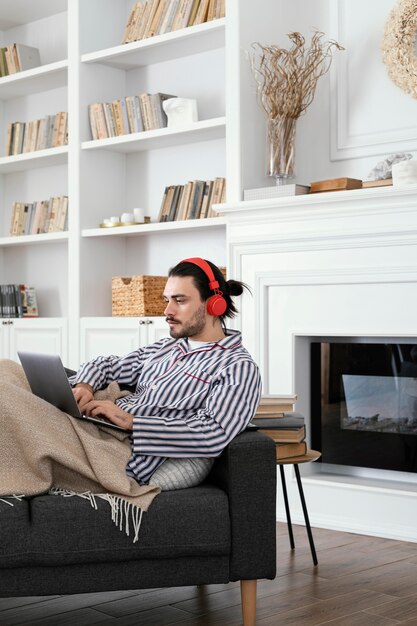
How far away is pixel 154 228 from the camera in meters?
4.89

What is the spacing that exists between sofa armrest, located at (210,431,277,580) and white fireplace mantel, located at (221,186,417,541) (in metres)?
1.37

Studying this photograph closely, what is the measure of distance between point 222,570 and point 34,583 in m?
0.52

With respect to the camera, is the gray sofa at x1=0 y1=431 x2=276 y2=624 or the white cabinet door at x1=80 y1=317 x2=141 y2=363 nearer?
the gray sofa at x1=0 y1=431 x2=276 y2=624

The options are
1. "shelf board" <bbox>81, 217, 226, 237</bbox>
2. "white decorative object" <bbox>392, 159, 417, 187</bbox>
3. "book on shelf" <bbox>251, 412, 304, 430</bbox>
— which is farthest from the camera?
"shelf board" <bbox>81, 217, 226, 237</bbox>

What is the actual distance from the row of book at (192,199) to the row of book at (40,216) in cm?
74

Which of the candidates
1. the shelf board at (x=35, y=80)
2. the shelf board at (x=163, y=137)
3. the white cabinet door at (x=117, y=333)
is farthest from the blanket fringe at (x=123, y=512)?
the shelf board at (x=35, y=80)

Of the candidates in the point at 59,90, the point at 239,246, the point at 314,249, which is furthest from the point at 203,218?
the point at 59,90

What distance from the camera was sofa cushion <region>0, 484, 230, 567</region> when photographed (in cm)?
252

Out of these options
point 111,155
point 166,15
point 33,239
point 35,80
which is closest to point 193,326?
point 166,15

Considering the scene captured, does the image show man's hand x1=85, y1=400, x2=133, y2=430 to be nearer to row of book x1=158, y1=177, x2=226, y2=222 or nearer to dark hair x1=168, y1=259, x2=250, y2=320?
dark hair x1=168, y1=259, x2=250, y2=320

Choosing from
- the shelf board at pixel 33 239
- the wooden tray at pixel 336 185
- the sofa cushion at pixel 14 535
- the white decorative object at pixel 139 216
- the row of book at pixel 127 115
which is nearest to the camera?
the sofa cushion at pixel 14 535

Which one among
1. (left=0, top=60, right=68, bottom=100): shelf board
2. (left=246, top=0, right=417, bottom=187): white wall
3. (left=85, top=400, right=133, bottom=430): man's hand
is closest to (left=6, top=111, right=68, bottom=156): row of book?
(left=0, top=60, right=68, bottom=100): shelf board

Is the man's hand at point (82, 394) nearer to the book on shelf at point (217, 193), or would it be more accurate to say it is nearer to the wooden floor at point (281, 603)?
the wooden floor at point (281, 603)

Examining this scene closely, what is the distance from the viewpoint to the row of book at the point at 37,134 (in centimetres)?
540
